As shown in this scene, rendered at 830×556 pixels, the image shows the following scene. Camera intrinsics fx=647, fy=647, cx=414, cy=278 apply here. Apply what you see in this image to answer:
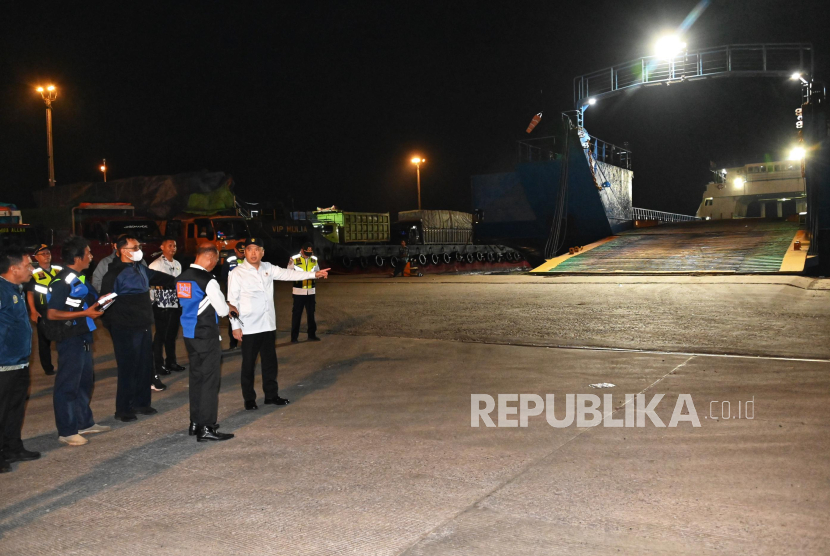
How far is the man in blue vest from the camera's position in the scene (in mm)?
4758

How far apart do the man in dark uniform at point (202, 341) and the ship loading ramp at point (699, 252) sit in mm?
19402

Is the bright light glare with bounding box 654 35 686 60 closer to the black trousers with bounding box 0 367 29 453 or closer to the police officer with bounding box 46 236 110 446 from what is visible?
the police officer with bounding box 46 236 110 446

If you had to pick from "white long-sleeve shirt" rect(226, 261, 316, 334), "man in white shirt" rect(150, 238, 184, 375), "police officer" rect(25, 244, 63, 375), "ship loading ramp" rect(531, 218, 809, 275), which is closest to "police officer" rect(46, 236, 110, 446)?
"police officer" rect(25, 244, 63, 375)

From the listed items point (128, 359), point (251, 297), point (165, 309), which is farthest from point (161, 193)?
point (251, 297)

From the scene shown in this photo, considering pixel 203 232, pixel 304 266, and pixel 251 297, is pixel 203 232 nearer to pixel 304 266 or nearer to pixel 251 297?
pixel 304 266

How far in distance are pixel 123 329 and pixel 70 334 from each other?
690mm

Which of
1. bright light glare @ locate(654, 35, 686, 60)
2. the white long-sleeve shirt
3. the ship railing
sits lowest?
the white long-sleeve shirt

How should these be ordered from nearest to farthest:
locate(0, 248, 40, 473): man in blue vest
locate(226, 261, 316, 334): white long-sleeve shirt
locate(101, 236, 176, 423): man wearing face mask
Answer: locate(0, 248, 40, 473): man in blue vest → locate(101, 236, 176, 423): man wearing face mask → locate(226, 261, 316, 334): white long-sleeve shirt

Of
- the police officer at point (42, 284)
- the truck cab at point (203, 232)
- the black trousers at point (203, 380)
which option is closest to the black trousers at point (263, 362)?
the black trousers at point (203, 380)

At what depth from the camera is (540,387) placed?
6906 millimetres

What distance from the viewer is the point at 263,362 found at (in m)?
6.55

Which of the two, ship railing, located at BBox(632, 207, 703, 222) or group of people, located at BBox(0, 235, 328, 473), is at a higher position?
ship railing, located at BBox(632, 207, 703, 222)

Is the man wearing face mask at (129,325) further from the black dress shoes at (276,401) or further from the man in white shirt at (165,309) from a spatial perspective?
the man in white shirt at (165,309)

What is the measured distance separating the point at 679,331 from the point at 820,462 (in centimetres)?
609
